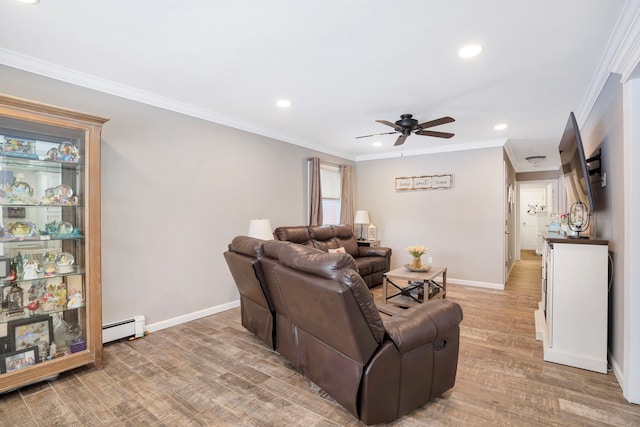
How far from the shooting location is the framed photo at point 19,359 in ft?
7.15

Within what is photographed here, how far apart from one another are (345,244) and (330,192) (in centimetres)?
122

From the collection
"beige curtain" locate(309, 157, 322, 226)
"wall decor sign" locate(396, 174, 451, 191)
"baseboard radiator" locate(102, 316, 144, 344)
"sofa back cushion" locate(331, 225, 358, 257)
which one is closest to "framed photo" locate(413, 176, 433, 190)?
"wall decor sign" locate(396, 174, 451, 191)

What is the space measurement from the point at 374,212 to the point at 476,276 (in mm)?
2329

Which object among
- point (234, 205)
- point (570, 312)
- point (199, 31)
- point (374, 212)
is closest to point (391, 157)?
point (374, 212)

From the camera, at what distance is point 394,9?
194 centimetres

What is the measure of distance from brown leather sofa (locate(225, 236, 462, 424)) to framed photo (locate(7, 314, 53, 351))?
188cm

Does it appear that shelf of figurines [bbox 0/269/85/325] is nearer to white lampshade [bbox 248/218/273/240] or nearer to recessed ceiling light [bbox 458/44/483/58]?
white lampshade [bbox 248/218/273/240]

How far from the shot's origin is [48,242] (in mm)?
2492

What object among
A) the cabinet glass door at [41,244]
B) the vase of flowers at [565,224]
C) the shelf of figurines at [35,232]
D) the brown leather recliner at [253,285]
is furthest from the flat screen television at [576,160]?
the shelf of figurines at [35,232]

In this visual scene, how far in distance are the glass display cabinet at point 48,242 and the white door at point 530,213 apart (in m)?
11.6

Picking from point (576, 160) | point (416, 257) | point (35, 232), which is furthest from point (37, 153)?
point (576, 160)

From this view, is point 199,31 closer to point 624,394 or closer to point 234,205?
point 234,205

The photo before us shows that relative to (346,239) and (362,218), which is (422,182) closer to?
(362,218)

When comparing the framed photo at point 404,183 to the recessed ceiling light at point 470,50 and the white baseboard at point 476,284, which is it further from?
the recessed ceiling light at point 470,50
